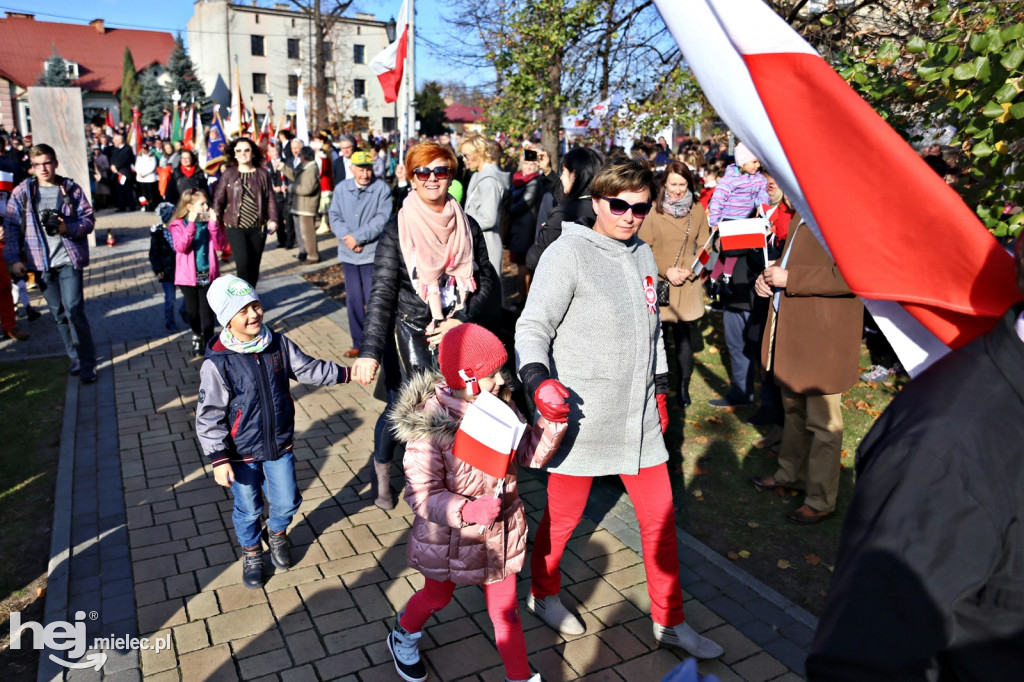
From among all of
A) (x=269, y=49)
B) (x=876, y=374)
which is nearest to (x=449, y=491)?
(x=876, y=374)

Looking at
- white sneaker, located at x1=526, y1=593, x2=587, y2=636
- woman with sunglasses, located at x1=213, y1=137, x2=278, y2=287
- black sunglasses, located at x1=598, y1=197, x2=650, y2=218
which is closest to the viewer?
black sunglasses, located at x1=598, y1=197, x2=650, y2=218

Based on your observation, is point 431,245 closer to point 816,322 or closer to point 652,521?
point 652,521

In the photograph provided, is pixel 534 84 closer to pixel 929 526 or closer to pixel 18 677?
pixel 18 677

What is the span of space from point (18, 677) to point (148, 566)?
88cm

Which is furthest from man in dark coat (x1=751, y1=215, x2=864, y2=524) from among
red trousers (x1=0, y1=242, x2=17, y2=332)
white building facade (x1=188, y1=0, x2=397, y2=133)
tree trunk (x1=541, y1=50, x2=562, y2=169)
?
white building facade (x1=188, y1=0, x2=397, y2=133)

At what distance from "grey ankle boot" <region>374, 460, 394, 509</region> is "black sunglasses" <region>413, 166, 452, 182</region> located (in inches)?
71.0

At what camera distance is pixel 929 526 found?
4.16 ft

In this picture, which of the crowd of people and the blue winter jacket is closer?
the crowd of people

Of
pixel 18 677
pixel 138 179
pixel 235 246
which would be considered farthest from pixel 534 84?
pixel 138 179

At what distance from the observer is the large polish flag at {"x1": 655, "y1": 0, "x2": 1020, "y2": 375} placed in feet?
4.88

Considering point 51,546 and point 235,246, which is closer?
point 51,546

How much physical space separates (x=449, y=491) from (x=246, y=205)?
21.6 ft

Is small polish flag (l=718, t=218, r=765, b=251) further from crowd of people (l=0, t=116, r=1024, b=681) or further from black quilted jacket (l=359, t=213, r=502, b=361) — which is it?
black quilted jacket (l=359, t=213, r=502, b=361)

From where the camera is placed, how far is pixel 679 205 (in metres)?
6.30
